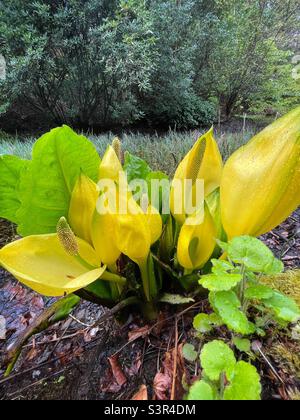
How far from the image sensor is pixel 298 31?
501 centimetres

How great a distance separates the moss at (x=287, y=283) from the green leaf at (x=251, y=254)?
180 mm

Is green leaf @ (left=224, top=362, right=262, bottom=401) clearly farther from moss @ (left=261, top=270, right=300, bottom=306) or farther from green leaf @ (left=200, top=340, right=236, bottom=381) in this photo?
moss @ (left=261, top=270, right=300, bottom=306)

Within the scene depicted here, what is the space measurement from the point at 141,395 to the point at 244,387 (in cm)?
16

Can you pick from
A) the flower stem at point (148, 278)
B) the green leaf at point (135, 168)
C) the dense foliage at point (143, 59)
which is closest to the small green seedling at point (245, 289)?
the flower stem at point (148, 278)

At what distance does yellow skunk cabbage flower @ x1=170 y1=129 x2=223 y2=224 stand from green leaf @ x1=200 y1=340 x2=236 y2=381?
0.18m

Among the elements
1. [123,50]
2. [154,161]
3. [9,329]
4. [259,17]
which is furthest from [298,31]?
[9,329]

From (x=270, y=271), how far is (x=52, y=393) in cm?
38

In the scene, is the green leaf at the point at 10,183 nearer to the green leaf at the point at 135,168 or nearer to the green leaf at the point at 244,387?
the green leaf at the point at 135,168

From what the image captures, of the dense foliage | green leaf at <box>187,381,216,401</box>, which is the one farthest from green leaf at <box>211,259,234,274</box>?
the dense foliage

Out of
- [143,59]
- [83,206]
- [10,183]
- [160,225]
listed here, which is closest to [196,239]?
[160,225]

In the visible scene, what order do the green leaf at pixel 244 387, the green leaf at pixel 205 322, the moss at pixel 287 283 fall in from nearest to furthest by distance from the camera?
the green leaf at pixel 244 387 → the green leaf at pixel 205 322 → the moss at pixel 287 283

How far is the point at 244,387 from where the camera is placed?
1.01 ft

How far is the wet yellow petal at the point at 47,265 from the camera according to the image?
0.35 meters

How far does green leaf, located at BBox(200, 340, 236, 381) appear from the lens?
320 mm
